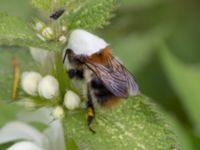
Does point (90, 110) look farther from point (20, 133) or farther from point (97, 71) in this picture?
point (20, 133)

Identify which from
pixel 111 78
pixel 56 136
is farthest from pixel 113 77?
pixel 56 136

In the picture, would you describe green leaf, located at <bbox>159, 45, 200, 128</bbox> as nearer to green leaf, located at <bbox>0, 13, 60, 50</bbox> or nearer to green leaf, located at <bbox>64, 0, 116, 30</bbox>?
green leaf, located at <bbox>64, 0, 116, 30</bbox>

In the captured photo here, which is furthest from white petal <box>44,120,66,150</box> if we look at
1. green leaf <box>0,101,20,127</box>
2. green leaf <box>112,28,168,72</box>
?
green leaf <box>112,28,168,72</box>

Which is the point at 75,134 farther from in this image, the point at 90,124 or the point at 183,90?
the point at 183,90

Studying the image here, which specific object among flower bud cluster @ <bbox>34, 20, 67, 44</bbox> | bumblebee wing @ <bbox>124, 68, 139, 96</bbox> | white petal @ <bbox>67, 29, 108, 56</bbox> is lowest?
→ bumblebee wing @ <bbox>124, 68, 139, 96</bbox>

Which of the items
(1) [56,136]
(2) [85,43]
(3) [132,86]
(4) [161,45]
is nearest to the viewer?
(2) [85,43]

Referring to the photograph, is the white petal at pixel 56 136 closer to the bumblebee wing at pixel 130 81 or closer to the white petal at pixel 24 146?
the white petal at pixel 24 146
